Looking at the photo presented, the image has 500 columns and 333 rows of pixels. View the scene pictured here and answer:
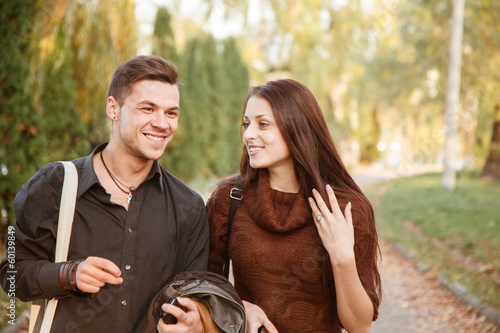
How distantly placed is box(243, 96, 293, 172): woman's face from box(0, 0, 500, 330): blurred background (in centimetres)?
47

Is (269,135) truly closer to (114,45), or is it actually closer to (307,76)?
(114,45)

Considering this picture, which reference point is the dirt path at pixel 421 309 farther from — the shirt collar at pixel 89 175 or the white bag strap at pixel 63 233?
the white bag strap at pixel 63 233

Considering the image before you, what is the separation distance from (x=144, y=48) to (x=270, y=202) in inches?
493

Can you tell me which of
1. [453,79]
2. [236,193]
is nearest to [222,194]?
[236,193]

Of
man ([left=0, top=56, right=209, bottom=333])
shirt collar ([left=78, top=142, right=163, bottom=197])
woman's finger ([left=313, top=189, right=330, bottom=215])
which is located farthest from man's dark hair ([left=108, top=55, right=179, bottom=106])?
woman's finger ([left=313, top=189, right=330, bottom=215])

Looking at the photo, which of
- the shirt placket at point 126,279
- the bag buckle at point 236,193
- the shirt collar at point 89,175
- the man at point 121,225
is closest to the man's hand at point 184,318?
the man at point 121,225

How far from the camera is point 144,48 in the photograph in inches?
551

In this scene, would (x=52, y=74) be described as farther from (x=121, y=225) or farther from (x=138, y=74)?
(x=121, y=225)

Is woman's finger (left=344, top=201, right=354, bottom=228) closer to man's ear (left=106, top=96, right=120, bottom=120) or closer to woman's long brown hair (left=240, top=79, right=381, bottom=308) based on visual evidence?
woman's long brown hair (left=240, top=79, right=381, bottom=308)

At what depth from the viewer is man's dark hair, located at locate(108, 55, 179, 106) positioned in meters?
2.19

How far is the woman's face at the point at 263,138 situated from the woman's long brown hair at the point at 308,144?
0.03 metres

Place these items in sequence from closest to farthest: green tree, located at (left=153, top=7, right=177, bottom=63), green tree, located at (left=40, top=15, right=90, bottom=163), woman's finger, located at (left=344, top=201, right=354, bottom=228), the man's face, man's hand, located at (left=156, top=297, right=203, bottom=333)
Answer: man's hand, located at (left=156, top=297, right=203, bottom=333), the man's face, woman's finger, located at (left=344, top=201, right=354, bottom=228), green tree, located at (left=40, top=15, right=90, bottom=163), green tree, located at (left=153, top=7, right=177, bottom=63)

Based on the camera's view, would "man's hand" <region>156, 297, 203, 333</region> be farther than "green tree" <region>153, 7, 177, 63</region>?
No

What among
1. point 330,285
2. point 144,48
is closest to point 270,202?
point 330,285
